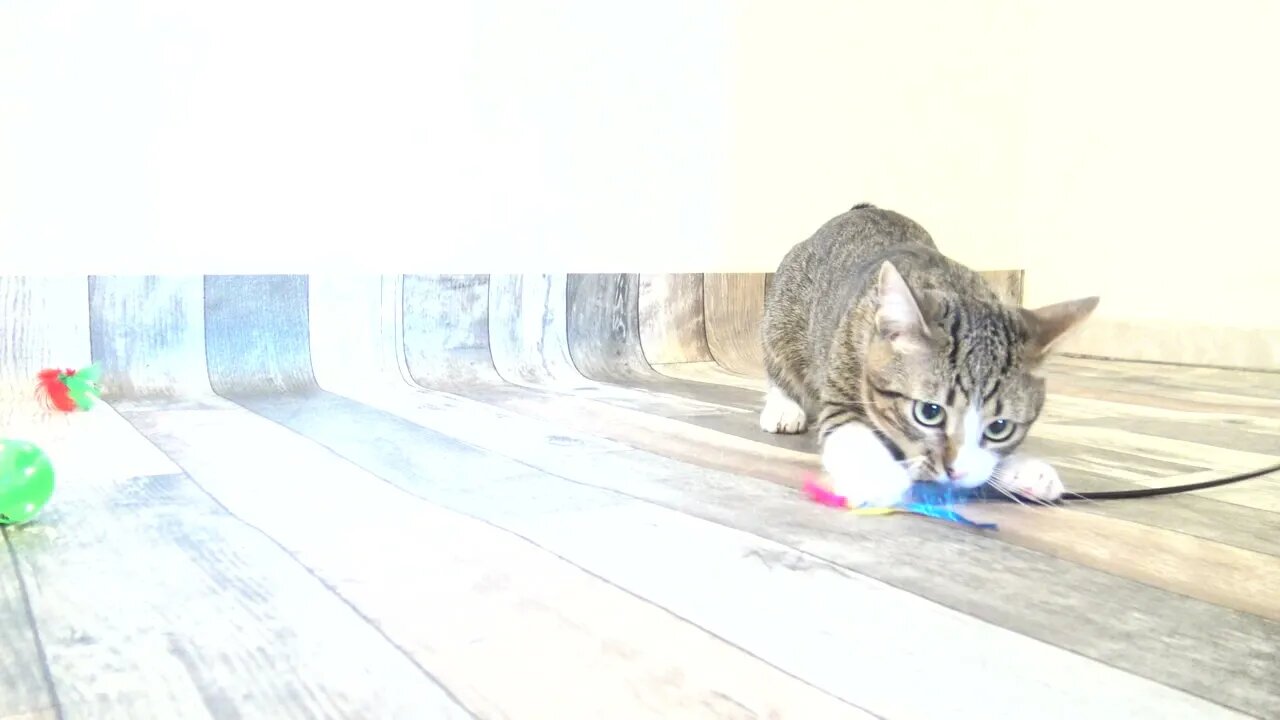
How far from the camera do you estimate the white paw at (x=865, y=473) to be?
1069 mm

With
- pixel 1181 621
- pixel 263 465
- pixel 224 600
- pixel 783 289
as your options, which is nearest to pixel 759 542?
pixel 1181 621

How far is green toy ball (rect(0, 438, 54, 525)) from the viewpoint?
909 mm

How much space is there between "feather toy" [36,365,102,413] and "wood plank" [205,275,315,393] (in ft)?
0.80

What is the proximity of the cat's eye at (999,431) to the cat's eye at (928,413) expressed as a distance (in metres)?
0.06

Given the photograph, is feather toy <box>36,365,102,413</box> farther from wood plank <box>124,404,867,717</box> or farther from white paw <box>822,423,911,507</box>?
white paw <box>822,423,911,507</box>

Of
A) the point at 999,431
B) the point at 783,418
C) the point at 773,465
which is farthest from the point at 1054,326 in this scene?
the point at 783,418

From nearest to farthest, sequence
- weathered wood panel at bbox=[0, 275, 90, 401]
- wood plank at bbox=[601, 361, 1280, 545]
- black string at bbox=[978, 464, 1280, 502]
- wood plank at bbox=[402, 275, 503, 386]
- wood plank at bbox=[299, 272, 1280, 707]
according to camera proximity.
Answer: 1. wood plank at bbox=[299, 272, 1280, 707]
2. wood plank at bbox=[601, 361, 1280, 545]
3. black string at bbox=[978, 464, 1280, 502]
4. weathered wood panel at bbox=[0, 275, 90, 401]
5. wood plank at bbox=[402, 275, 503, 386]

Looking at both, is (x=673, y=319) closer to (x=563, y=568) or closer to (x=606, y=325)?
(x=606, y=325)

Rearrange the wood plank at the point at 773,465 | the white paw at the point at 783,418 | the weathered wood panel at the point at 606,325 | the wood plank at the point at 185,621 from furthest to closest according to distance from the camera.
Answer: the weathered wood panel at the point at 606,325, the white paw at the point at 783,418, the wood plank at the point at 773,465, the wood plank at the point at 185,621

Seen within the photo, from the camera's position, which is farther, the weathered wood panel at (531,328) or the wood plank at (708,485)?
the weathered wood panel at (531,328)

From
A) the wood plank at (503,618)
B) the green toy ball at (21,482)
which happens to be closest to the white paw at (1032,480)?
the wood plank at (503,618)

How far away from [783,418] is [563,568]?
0.76m

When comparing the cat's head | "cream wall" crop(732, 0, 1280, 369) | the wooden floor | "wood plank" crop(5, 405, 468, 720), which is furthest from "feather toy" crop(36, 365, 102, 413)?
"cream wall" crop(732, 0, 1280, 369)

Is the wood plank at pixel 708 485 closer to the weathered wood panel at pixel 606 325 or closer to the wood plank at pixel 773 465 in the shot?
the wood plank at pixel 773 465
